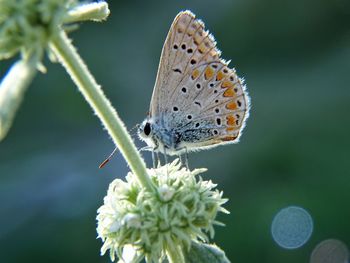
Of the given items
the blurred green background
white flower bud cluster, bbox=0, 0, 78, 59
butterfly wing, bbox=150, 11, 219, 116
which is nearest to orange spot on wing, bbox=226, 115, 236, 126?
butterfly wing, bbox=150, 11, 219, 116

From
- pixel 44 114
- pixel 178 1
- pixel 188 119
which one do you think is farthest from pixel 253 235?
pixel 178 1

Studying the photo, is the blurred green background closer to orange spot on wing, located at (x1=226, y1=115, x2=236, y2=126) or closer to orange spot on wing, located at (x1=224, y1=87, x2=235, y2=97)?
orange spot on wing, located at (x1=226, y1=115, x2=236, y2=126)

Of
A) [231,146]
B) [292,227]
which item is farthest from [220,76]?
[231,146]

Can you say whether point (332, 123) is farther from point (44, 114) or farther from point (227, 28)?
point (44, 114)

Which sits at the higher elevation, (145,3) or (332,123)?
(145,3)

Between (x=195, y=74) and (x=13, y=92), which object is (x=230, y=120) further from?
(x=13, y=92)

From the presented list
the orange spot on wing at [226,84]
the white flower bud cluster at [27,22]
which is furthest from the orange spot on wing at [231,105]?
the white flower bud cluster at [27,22]
